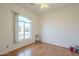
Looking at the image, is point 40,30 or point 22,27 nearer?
point 22,27

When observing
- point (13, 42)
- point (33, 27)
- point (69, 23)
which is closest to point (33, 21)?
point (33, 27)

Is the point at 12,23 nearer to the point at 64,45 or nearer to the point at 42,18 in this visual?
the point at 42,18

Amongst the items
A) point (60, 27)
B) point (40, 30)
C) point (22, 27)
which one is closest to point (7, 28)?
point (22, 27)

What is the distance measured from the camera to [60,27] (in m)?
1.69

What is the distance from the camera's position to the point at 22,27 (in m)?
1.57

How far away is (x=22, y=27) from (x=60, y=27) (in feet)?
2.44

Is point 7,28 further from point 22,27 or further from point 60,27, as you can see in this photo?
point 60,27

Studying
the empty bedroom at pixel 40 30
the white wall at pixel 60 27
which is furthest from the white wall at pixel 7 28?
the white wall at pixel 60 27

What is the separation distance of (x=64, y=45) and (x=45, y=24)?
554 millimetres

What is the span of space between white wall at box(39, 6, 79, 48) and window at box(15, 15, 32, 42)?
26 cm

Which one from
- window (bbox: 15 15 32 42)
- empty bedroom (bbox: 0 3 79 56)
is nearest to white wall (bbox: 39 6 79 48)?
empty bedroom (bbox: 0 3 79 56)

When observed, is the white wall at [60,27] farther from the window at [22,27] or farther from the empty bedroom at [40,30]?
the window at [22,27]

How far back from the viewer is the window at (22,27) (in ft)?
5.12

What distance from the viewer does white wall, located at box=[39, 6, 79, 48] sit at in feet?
5.29
